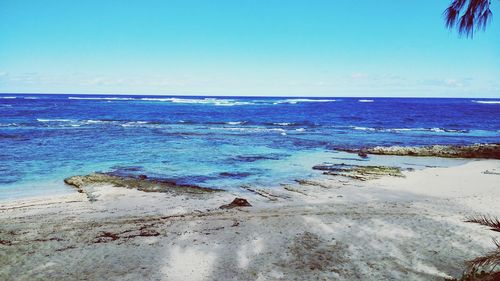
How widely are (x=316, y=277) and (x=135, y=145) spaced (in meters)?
22.0

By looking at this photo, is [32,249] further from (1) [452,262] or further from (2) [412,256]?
(1) [452,262]

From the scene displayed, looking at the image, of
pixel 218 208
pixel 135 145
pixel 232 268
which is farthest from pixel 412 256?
pixel 135 145

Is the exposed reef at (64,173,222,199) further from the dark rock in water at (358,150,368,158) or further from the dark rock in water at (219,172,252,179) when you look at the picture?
the dark rock in water at (358,150,368,158)

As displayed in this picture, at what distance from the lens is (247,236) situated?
867 cm

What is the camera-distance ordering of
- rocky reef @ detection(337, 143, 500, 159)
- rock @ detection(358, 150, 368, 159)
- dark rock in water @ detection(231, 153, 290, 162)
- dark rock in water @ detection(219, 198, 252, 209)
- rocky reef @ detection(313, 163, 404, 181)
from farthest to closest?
1. rock @ detection(358, 150, 368, 159)
2. rocky reef @ detection(337, 143, 500, 159)
3. dark rock in water @ detection(231, 153, 290, 162)
4. rocky reef @ detection(313, 163, 404, 181)
5. dark rock in water @ detection(219, 198, 252, 209)

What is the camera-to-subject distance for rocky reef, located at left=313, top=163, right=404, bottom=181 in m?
16.6

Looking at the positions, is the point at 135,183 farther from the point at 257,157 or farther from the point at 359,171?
Answer: the point at 359,171

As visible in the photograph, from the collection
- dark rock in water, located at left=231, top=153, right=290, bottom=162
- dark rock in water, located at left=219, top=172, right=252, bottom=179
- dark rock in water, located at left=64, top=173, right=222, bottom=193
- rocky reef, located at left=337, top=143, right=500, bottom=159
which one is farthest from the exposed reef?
rocky reef, located at left=337, top=143, right=500, bottom=159

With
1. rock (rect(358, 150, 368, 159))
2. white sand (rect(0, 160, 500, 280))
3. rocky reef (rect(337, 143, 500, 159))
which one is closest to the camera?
white sand (rect(0, 160, 500, 280))

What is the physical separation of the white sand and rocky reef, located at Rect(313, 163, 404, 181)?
3.15m

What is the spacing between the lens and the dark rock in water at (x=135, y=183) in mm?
14117

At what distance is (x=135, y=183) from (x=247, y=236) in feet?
25.7

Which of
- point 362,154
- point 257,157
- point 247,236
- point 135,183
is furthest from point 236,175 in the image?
point 362,154

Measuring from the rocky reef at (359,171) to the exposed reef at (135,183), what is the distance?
654 centimetres
